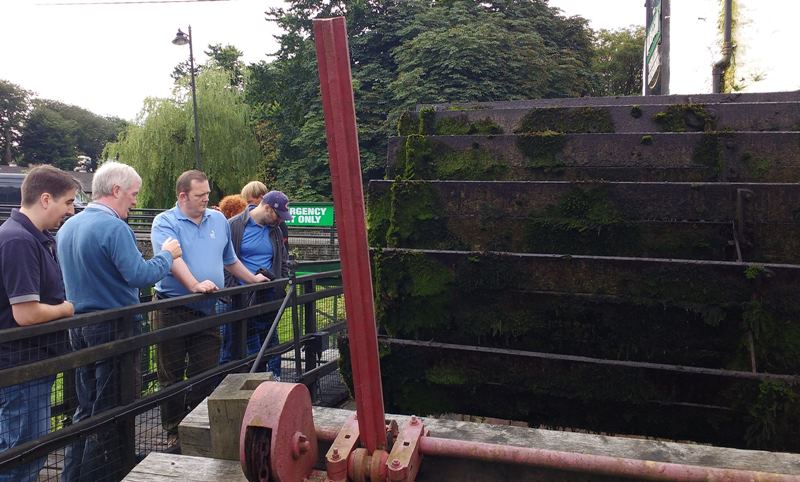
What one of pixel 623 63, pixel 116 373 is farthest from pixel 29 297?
pixel 623 63

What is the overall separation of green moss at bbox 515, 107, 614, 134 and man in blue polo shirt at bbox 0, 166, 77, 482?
3.75m

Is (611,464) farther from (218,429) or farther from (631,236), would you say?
(631,236)

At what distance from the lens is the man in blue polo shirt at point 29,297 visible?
279cm

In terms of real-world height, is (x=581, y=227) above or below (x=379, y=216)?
below

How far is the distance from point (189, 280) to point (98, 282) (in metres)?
0.62

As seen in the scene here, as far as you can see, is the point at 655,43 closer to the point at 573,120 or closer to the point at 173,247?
the point at 573,120

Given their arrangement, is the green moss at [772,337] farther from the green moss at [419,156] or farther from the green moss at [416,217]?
the green moss at [419,156]

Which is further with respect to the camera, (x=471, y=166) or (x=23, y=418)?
(x=471, y=166)

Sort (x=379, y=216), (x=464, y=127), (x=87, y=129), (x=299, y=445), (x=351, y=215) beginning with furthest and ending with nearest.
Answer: (x=87, y=129), (x=464, y=127), (x=379, y=216), (x=299, y=445), (x=351, y=215)

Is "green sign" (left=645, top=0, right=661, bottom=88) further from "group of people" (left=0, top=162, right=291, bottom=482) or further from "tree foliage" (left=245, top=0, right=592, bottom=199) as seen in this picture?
"tree foliage" (left=245, top=0, right=592, bottom=199)

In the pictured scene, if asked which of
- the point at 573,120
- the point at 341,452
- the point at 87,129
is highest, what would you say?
the point at 87,129

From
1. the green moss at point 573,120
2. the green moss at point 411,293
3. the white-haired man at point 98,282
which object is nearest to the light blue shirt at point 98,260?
the white-haired man at point 98,282

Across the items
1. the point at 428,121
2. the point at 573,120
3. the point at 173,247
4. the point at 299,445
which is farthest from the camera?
the point at 428,121

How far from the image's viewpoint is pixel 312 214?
1611cm
